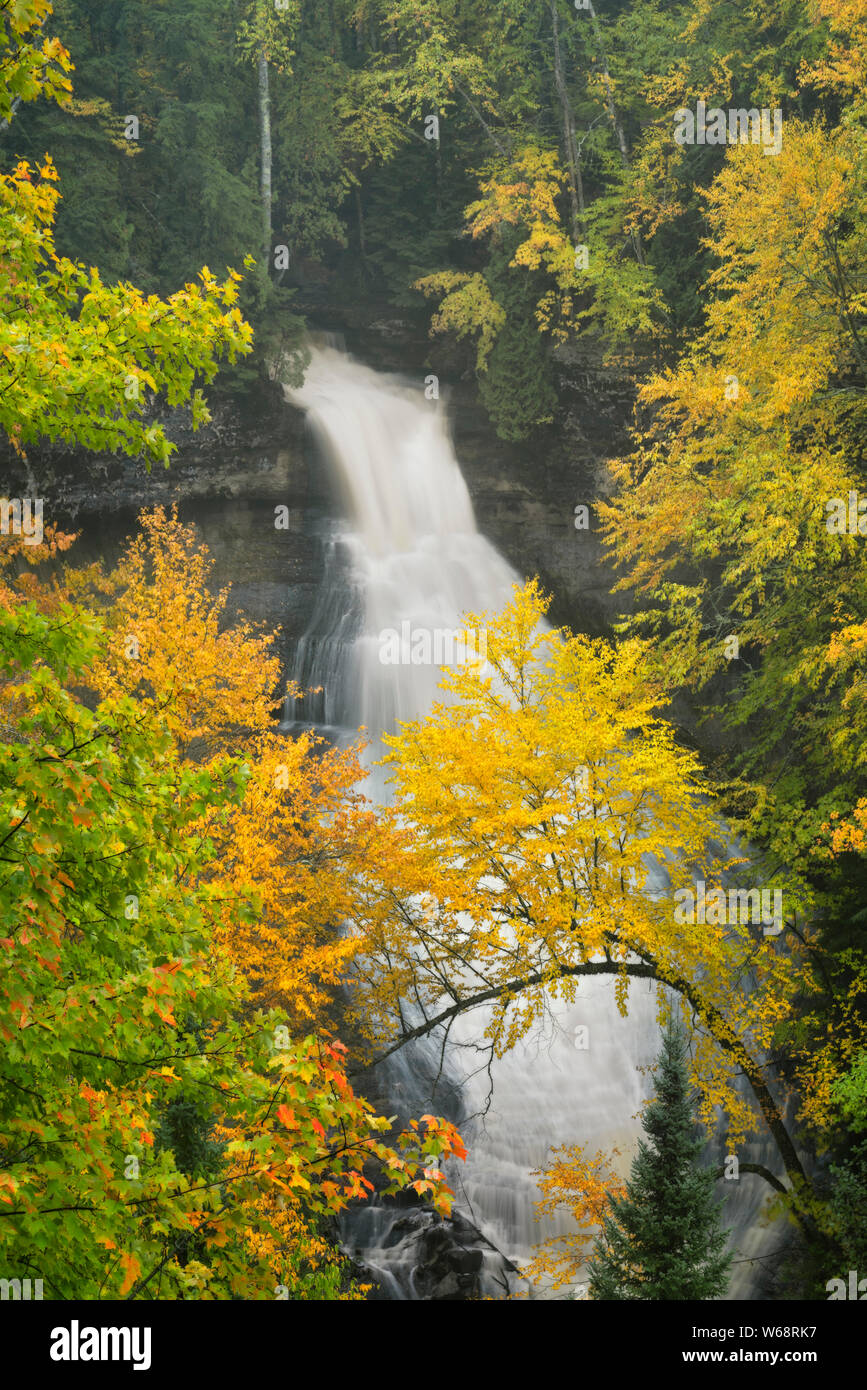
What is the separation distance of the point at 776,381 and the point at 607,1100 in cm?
1163

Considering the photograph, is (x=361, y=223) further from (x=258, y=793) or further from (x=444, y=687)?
(x=444, y=687)

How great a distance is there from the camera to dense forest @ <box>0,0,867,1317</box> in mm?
5074

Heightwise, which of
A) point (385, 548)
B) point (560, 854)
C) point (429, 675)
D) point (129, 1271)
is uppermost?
point (385, 548)

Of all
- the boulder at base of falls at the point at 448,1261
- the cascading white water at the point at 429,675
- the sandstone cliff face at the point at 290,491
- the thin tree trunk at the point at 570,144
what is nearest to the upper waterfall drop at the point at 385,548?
the cascading white water at the point at 429,675

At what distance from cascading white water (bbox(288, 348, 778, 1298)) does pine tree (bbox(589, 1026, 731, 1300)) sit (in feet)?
10.2

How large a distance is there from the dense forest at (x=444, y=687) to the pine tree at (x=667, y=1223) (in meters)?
0.06

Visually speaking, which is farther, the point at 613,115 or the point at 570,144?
the point at 570,144

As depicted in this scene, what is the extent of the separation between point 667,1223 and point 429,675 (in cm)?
1370

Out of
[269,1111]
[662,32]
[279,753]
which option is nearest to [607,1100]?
[279,753]

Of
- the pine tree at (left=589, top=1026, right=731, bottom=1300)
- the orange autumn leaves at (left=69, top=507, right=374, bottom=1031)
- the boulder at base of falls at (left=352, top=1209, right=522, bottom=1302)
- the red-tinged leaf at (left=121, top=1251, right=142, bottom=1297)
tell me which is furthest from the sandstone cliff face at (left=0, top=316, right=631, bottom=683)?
the red-tinged leaf at (left=121, top=1251, right=142, bottom=1297)

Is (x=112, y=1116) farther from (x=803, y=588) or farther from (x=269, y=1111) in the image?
(x=803, y=588)

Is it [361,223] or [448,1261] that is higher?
[361,223]

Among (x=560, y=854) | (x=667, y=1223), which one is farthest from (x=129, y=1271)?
(x=667, y=1223)

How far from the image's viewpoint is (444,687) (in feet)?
44.2
